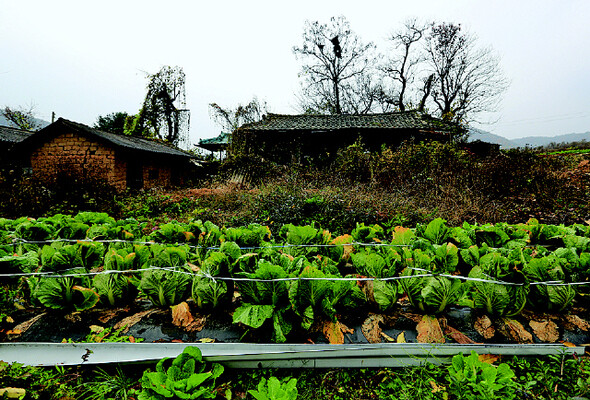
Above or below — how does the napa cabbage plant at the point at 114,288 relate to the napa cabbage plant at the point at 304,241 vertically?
below

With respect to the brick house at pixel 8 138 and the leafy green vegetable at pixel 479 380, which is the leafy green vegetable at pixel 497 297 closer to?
the leafy green vegetable at pixel 479 380

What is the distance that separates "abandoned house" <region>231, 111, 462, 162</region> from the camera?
53.0 ft

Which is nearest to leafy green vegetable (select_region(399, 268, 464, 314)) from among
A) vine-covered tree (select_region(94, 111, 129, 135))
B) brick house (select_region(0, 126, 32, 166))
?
brick house (select_region(0, 126, 32, 166))

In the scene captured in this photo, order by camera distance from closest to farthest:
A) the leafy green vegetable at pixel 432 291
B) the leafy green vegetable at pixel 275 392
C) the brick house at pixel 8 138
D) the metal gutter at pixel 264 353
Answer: the leafy green vegetable at pixel 275 392, the metal gutter at pixel 264 353, the leafy green vegetable at pixel 432 291, the brick house at pixel 8 138

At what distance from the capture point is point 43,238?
2191 millimetres

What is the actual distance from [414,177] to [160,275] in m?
9.21

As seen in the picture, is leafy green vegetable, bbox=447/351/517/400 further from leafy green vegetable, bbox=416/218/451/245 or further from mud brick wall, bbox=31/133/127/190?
mud brick wall, bbox=31/133/127/190

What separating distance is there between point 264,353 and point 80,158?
14.5m

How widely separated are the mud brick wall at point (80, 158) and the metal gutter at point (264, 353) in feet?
40.4

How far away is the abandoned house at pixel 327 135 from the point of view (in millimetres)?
16156

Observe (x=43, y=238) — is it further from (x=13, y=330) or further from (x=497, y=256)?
(x=497, y=256)

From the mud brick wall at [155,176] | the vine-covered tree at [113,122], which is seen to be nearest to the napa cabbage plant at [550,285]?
the mud brick wall at [155,176]

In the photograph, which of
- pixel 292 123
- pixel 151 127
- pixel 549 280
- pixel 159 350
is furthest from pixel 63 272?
pixel 151 127

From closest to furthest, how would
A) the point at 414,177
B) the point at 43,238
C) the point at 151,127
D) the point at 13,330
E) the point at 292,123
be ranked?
the point at 13,330
the point at 43,238
the point at 414,177
the point at 292,123
the point at 151,127
